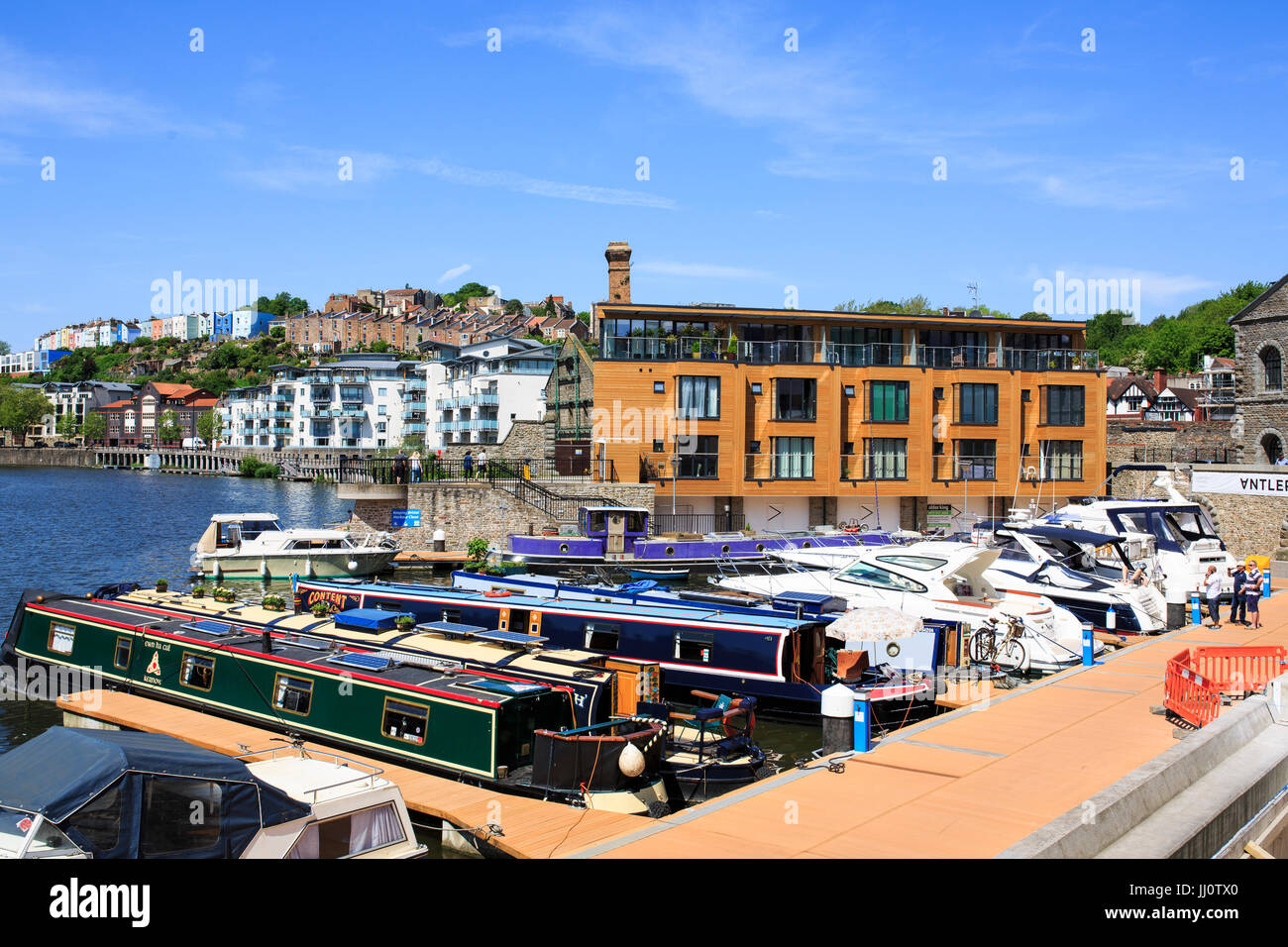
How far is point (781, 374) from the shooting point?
4872 centimetres

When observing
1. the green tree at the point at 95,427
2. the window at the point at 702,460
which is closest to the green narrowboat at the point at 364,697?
the window at the point at 702,460

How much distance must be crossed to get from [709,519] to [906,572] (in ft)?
74.2

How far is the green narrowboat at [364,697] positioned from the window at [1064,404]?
1676 inches

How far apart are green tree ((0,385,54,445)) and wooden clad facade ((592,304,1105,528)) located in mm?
176775

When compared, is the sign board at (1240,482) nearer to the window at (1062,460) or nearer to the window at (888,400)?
the window at (1062,460)

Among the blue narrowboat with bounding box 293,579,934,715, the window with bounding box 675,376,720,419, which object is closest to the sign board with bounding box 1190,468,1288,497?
the window with bounding box 675,376,720,419

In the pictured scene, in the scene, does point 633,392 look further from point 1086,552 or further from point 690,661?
point 690,661

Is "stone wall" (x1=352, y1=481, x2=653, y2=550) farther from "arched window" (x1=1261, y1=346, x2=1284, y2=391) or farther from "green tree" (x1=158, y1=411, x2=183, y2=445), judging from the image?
"green tree" (x1=158, y1=411, x2=183, y2=445)

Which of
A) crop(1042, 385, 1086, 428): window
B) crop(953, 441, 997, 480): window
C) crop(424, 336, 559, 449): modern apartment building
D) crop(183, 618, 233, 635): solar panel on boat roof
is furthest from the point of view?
crop(424, 336, 559, 449): modern apartment building

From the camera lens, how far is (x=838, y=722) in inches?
578

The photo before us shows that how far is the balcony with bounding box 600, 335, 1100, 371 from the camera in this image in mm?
47219
